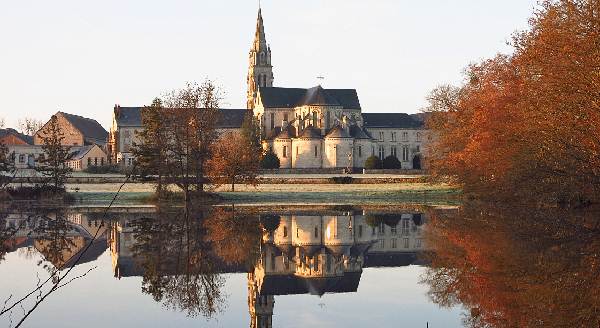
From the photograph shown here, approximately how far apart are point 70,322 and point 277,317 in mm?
3501

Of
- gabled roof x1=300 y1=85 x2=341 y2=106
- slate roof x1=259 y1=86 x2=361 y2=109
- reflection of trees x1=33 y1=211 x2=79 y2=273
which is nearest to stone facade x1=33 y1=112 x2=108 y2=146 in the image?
slate roof x1=259 y1=86 x2=361 y2=109

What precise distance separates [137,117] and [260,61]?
77.1 ft

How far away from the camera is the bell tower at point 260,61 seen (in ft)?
398

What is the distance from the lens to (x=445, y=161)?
1921 inches

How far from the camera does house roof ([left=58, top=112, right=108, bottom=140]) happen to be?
126 metres

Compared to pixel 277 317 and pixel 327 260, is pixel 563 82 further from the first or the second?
pixel 277 317

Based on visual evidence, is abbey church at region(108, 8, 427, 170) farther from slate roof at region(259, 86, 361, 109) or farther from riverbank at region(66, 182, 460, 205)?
riverbank at region(66, 182, 460, 205)

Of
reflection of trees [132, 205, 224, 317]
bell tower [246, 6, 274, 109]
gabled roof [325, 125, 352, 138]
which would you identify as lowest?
reflection of trees [132, 205, 224, 317]

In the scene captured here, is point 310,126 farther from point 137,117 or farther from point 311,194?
point 311,194

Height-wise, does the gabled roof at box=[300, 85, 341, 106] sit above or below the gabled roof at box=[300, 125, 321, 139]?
above

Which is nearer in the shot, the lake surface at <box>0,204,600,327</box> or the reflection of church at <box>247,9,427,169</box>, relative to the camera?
the lake surface at <box>0,204,600,327</box>

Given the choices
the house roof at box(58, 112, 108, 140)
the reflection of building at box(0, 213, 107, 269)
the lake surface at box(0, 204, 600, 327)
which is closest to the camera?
the lake surface at box(0, 204, 600, 327)

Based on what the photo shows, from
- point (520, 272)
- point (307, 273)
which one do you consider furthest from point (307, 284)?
point (520, 272)

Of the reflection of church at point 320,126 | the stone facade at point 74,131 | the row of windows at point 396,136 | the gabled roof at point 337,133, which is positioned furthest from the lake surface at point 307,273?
the stone facade at point 74,131
